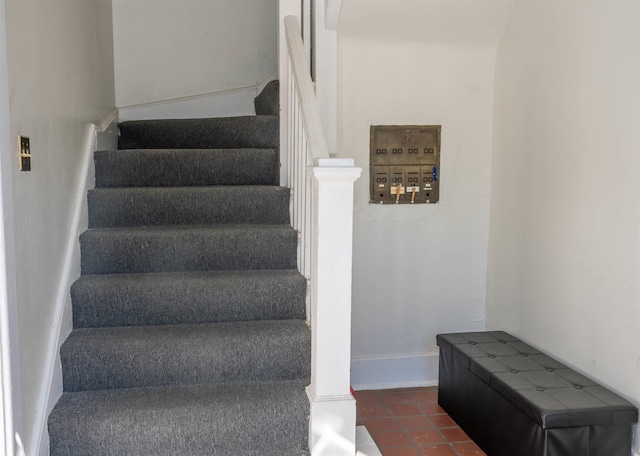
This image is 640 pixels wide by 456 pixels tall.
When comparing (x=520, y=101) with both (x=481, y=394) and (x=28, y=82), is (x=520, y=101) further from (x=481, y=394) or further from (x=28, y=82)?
(x=28, y=82)

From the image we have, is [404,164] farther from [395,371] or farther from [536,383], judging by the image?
[536,383]

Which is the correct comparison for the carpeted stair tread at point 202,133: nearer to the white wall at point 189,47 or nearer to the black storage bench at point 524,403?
the white wall at point 189,47

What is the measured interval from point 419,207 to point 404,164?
0.25 m

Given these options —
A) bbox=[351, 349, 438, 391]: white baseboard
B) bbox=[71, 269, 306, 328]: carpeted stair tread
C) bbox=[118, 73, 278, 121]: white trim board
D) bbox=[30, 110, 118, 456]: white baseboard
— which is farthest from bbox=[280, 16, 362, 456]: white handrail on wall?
bbox=[118, 73, 278, 121]: white trim board

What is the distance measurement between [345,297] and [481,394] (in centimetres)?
95

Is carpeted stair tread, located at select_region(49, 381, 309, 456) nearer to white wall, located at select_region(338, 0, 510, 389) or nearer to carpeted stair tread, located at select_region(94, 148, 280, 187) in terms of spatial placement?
carpeted stair tread, located at select_region(94, 148, 280, 187)

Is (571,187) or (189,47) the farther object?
(189,47)

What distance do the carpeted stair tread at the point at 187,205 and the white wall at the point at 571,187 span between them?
1.21m

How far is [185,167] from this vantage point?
9.52 ft

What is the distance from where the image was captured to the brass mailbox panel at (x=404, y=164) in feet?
10.5

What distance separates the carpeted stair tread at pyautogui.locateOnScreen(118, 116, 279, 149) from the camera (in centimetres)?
316

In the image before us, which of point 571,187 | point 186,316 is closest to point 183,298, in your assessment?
point 186,316

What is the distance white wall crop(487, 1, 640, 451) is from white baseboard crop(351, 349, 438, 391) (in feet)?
1.42

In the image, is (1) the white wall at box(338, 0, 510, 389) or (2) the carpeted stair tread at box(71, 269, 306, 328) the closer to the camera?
(2) the carpeted stair tread at box(71, 269, 306, 328)
